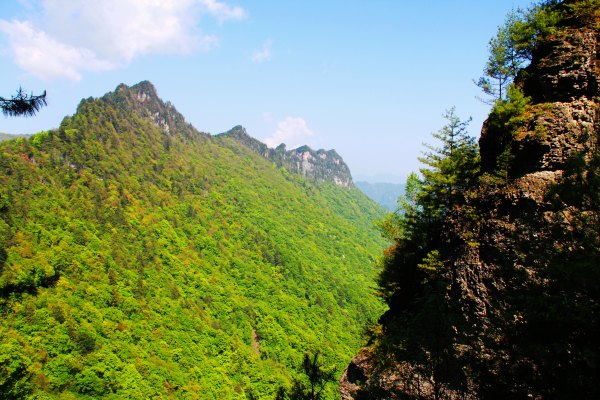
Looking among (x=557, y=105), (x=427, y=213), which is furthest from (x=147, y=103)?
(x=557, y=105)

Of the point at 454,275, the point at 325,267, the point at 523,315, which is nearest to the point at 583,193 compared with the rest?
the point at 523,315

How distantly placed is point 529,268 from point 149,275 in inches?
3561

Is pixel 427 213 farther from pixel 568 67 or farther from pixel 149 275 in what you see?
pixel 149 275

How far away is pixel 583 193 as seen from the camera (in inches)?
300

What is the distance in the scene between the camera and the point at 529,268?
882cm

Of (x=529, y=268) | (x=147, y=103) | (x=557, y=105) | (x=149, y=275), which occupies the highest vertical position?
(x=147, y=103)

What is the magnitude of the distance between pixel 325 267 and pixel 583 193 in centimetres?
13234

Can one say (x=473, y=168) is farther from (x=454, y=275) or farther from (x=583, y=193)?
(x=583, y=193)

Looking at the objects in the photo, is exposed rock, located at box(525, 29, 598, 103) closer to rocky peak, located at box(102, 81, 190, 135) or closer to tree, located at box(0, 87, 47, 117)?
tree, located at box(0, 87, 47, 117)

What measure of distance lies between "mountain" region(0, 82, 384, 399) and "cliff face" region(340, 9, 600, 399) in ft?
41.7

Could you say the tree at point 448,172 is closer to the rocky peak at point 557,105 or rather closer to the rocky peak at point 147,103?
the rocky peak at point 557,105

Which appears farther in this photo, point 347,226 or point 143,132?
point 347,226

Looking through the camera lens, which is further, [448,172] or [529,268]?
[448,172]

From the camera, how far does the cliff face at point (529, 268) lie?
22.4ft
